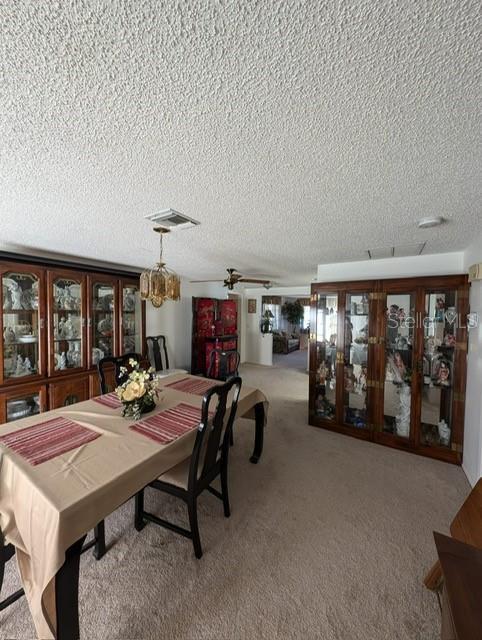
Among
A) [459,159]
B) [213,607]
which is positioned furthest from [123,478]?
[459,159]

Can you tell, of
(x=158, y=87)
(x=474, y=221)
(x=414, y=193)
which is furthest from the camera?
(x=474, y=221)

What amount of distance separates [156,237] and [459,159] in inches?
80.7

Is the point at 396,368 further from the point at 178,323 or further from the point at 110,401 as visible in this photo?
the point at 178,323

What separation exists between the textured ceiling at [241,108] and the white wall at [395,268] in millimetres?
1321

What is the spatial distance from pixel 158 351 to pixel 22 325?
6.69 feet

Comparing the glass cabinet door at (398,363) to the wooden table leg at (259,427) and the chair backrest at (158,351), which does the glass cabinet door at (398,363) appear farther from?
the chair backrest at (158,351)

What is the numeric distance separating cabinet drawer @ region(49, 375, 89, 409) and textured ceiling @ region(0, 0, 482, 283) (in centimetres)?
200

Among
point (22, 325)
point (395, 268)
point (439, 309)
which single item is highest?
point (395, 268)

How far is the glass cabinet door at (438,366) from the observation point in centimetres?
264

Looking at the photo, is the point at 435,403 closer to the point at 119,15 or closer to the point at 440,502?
the point at 440,502

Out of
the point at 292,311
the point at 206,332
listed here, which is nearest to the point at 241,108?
the point at 206,332

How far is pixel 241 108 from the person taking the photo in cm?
81

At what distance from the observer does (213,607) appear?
1287 mm

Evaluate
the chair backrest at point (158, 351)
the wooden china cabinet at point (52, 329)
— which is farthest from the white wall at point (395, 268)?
the chair backrest at point (158, 351)
